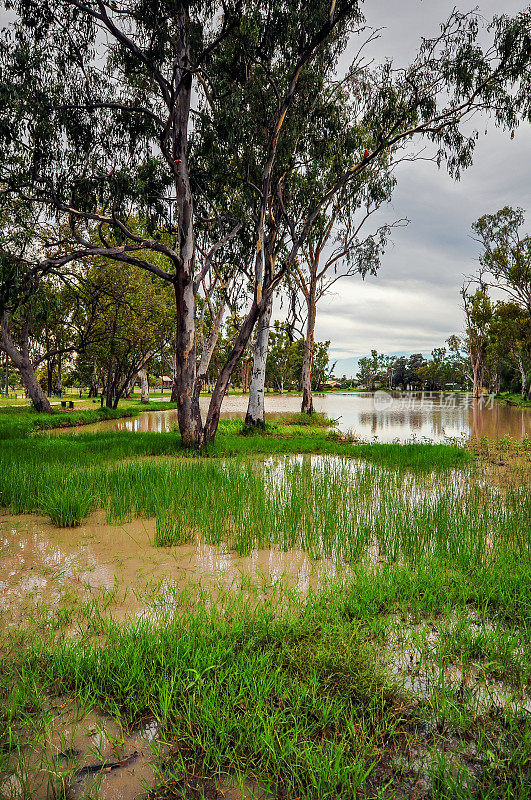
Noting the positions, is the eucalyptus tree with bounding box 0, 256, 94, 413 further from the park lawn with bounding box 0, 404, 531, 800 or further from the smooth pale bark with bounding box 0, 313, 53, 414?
the park lawn with bounding box 0, 404, 531, 800

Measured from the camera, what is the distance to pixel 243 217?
1342 cm

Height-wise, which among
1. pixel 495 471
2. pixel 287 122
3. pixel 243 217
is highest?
pixel 287 122

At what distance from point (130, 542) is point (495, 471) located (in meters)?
8.20

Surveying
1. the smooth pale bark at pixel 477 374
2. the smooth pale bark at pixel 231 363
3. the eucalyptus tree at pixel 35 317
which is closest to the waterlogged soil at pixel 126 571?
the eucalyptus tree at pixel 35 317

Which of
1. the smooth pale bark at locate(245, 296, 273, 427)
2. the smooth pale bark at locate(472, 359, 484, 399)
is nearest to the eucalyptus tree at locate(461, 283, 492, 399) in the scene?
the smooth pale bark at locate(472, 359, 484, 399)

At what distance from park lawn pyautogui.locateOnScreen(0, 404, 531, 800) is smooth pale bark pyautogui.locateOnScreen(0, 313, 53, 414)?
17423 mm

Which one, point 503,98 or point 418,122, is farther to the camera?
point 418,122

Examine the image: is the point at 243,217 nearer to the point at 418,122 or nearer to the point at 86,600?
the point at 418,122

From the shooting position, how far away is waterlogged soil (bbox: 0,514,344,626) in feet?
11.4

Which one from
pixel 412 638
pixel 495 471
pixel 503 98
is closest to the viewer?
pixel 412 638

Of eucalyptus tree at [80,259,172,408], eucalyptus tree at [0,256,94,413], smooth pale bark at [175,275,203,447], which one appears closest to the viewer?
eucalyptus tree at [0,256,94,413]

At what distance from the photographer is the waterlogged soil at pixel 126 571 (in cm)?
346

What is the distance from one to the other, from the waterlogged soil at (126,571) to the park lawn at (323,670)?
0.40 feet

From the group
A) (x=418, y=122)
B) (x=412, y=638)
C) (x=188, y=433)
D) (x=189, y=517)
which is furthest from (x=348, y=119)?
(x=412, y=638)
